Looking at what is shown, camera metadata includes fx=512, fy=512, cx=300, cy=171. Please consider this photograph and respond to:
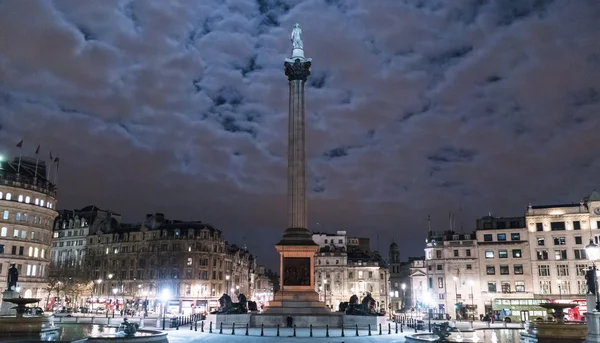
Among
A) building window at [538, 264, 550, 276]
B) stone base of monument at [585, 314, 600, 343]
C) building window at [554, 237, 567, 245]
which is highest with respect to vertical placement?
building window at [554, 237, 567, 245]

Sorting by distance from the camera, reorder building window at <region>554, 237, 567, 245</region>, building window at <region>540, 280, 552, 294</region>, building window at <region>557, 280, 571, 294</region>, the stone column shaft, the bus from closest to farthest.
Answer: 1. the stone column shaft
2. the bus
3. building window at <region>557, 280, 571, 294</region>
4. building window at <region>554, 237, 567, 245</region>
5. building window at <region>540, 280, 552, 294</region>

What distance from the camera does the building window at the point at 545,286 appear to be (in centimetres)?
7806

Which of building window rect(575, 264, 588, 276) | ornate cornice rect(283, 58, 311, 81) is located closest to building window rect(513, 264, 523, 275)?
building window rect(575, 264, 588, 276)

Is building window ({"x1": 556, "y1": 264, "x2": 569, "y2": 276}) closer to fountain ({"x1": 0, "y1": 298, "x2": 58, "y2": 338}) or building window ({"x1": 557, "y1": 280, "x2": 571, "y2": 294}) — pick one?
building window ({"x1": 557, "y1": 280, "x2": 571, "y2": 294})

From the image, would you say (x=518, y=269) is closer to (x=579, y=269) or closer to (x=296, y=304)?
(x=579, y=269)

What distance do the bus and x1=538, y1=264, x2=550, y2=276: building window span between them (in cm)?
418

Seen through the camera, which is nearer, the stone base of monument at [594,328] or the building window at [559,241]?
the stone base of monument at [594,328]

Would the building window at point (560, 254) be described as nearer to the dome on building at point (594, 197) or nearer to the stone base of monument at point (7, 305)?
the dome on building at point (594, 197)

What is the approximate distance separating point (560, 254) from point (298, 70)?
51.2 m

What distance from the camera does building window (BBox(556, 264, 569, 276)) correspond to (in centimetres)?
7694

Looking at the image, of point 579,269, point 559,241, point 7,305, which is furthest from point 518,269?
point 7,305

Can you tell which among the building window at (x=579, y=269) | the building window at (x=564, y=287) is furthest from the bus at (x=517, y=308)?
the building window at (x=579, y=269)

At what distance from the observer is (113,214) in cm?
12462

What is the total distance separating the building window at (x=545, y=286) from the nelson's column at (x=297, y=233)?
46326mm
